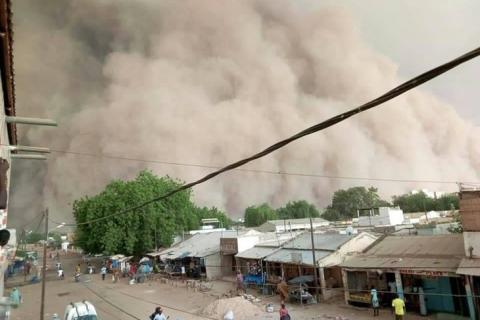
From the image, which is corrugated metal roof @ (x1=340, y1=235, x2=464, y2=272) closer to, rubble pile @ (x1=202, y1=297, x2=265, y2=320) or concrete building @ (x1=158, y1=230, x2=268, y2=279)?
rubble pile @ (x1=202, y1=297, x2=265, y2=320)

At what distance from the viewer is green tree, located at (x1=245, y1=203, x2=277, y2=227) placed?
100m

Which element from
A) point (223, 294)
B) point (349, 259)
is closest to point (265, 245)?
point (223, 294)

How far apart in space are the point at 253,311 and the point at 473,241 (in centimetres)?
1049

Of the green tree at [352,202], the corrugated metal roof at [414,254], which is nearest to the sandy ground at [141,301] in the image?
the corrugated metal roof at [414,254]

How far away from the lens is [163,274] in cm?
3672

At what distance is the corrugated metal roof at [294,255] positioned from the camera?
21.1 m

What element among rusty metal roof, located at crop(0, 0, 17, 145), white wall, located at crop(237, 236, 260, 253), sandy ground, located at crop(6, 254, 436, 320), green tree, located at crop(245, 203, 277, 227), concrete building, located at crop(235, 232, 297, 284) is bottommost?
sandy ground, located at crop(6, 254, 436, 320)

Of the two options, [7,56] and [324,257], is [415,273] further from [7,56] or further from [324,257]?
[7,56]

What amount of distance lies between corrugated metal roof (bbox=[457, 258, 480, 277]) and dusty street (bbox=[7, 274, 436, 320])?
12.1 feet

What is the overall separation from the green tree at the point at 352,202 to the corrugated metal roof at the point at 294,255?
63047mm

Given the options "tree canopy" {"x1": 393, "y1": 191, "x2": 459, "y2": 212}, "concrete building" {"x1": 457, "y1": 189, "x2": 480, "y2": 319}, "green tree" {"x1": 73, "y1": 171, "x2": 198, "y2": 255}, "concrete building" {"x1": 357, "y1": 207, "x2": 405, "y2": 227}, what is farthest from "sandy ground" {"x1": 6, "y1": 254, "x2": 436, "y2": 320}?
"tree canopy" {"x1": 393, "y1": 191, "x2": 459, "y2": 212}

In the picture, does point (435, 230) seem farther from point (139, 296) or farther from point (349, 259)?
point (139, 296)

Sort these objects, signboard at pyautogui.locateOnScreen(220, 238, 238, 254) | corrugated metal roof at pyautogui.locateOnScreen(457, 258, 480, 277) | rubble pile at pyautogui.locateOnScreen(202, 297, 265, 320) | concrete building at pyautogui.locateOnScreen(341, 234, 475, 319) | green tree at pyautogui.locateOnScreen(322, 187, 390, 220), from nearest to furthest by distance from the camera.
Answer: corrugated metal roof at pyautogui.locateOnScreen(457, 258, 480, 277)
concrete building at pyautogui.locateOnScreen(341, 234, 475, 319)
rubble pile at pyautogui.locateOnScreen(202, 297, 265, 320)
signboard at pyautogui.locateOnScreen(220, 238, 238, 254)
green tree at pyautogui.locateOnScreen(322, 187, 390, 220)

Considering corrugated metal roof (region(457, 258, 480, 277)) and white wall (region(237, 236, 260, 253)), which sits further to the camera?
white wall (region(237, 236, 260, 253))
